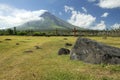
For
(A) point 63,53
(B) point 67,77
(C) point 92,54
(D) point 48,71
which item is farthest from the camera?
(A) point 63,53

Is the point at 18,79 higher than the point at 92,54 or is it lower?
lower

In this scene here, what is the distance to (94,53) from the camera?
83.7ft

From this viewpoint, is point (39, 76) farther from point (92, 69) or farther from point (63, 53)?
point (63, 53)

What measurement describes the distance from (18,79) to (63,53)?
1531cm

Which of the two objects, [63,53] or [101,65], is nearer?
[101,65]

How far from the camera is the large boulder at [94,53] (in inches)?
963

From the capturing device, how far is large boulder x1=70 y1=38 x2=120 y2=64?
24.5 metres

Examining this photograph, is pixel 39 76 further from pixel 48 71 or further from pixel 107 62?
pixel 107 62

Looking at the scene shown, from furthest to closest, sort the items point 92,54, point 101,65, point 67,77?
point 92,54 < point 101,65 < point 67,77

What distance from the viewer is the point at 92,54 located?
2573cm

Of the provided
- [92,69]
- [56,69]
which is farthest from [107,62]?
[56,69]

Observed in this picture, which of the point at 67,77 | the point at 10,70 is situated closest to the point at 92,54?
the point at 67,77

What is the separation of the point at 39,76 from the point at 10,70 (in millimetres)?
5452

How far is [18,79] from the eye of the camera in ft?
64.0
